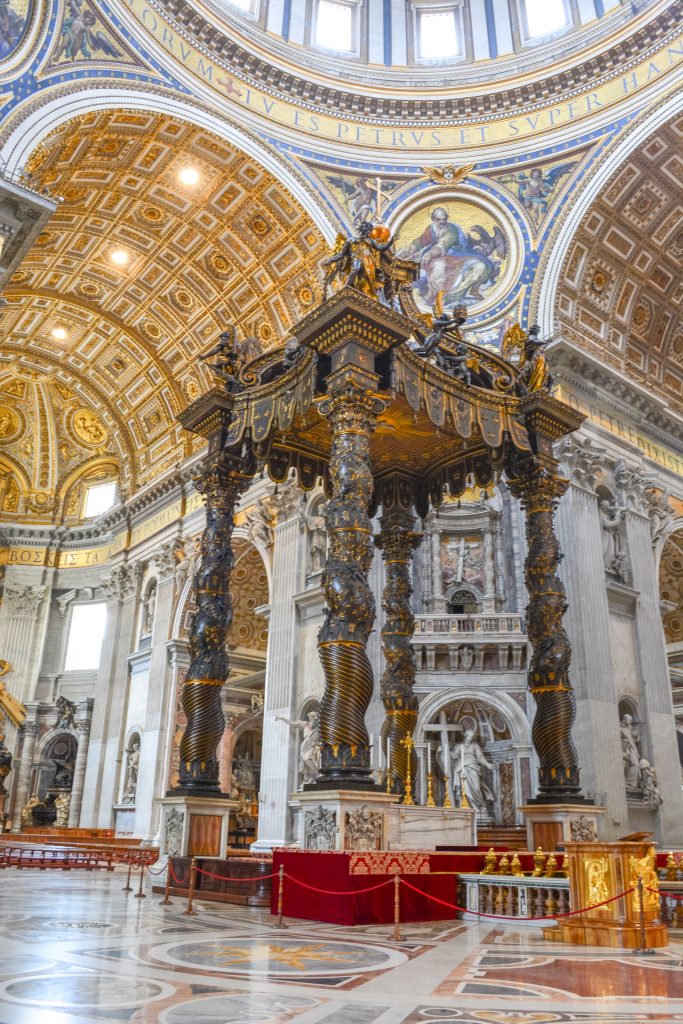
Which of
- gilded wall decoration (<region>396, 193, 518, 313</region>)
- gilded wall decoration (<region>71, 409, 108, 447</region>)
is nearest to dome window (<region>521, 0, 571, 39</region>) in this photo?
gilded wall decoration (<region>396, 193, 518, 313</region>)

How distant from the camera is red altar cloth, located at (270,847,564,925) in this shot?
6.36 metres

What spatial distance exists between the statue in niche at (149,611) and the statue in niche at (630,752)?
12301 millimetres

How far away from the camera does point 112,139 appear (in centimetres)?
1591

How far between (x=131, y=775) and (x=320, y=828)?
15.1 metres

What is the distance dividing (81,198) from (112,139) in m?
1.96

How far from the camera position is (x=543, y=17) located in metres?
18.1

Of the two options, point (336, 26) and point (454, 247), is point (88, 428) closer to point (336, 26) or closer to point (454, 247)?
point (336, 26)

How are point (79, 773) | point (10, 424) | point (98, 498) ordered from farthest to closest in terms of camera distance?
point (98, 498), point (10, 424), point (79, 773)

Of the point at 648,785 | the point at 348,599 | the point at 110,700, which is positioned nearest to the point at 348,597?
the point at 348,599

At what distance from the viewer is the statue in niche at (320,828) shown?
673cm

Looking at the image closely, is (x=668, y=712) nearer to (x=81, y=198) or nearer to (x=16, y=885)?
(x=16, y=885)

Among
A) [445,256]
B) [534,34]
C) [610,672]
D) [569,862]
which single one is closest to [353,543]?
[569,862]

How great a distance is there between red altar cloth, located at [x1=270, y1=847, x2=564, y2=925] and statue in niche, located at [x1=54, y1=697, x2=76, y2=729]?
18.8 metres

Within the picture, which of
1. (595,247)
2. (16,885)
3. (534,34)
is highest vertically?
(534,34)
